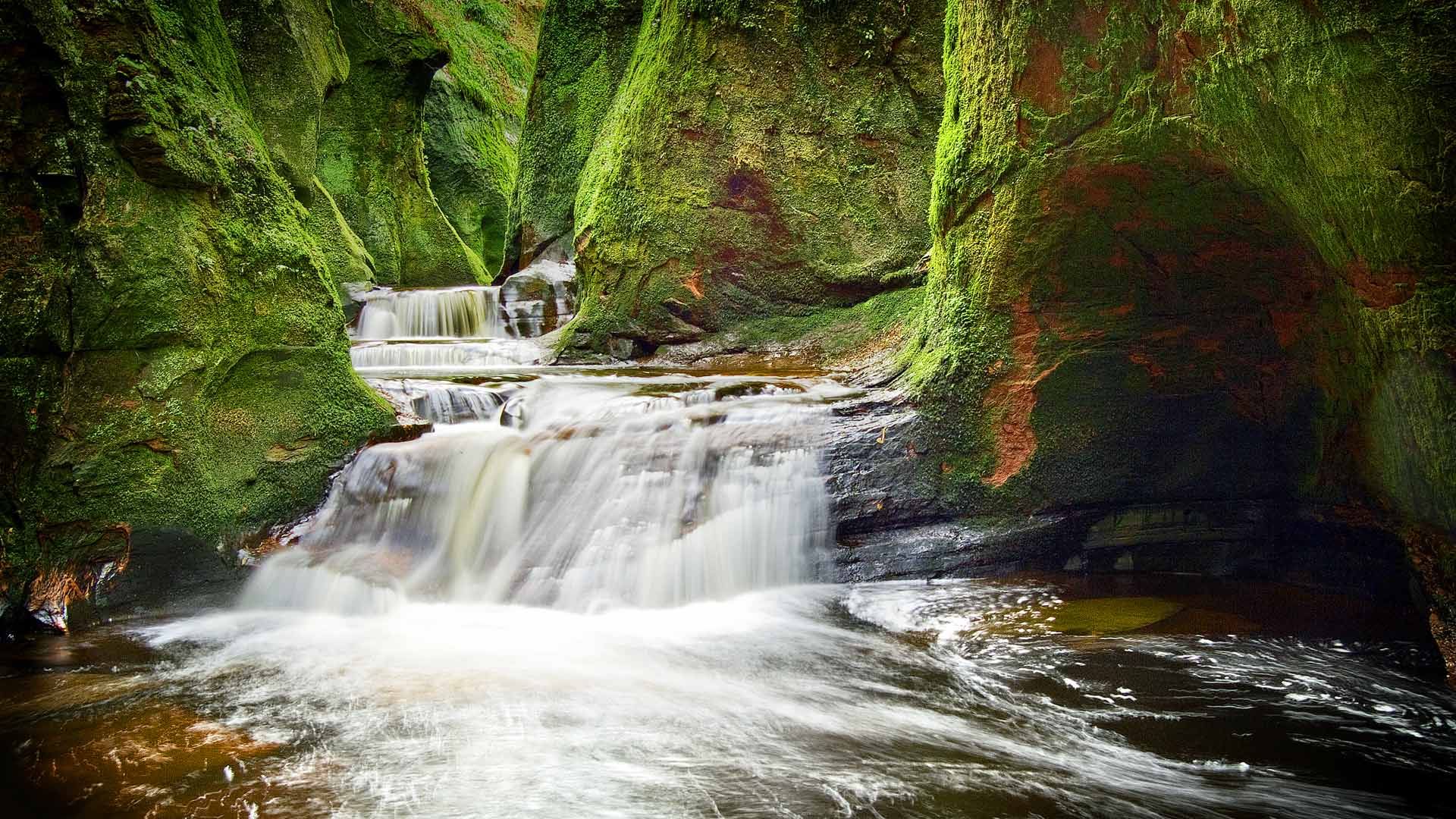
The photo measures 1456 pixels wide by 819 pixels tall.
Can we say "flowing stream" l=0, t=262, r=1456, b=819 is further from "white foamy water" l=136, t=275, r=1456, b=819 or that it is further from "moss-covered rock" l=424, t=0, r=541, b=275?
"moss-covered rock" l=424, t=0, r=541, b=275

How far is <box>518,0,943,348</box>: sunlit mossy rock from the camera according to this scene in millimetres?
9148

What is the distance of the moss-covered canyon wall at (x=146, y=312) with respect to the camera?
4.21 metres

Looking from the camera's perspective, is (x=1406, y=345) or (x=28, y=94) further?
(x=28, y=94)

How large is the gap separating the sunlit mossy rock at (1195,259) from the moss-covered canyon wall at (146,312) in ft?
12.5

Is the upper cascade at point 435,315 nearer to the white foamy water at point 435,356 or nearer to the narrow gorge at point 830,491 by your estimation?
the white foamy water at point 435,356

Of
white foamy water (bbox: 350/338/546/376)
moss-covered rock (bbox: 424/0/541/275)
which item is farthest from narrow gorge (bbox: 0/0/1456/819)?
moss-covered rock (bbox: 424/0/541/275)

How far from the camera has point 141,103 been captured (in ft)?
14.6

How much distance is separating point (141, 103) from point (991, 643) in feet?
16.2

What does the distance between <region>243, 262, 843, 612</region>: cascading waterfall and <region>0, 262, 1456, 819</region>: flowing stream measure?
2 centimetres

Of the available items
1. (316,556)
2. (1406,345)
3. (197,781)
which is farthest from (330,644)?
(1406,345)

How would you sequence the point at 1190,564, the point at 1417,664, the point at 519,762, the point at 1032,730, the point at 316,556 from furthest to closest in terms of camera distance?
the point at 1190,564 → the point at 316,556 → the point at 1417,664 → the point at 1032,730 → the point at 519,762

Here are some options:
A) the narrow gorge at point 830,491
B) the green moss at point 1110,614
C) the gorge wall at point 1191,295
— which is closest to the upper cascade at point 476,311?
the gorge wall at point 1191,295

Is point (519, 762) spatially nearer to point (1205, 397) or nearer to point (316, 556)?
point (316, 556)

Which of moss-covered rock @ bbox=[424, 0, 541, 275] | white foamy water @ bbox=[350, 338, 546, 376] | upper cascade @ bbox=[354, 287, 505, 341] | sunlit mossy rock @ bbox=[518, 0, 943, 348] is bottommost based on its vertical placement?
white foamy water @ bbox=[350, 338, 546, 376]
